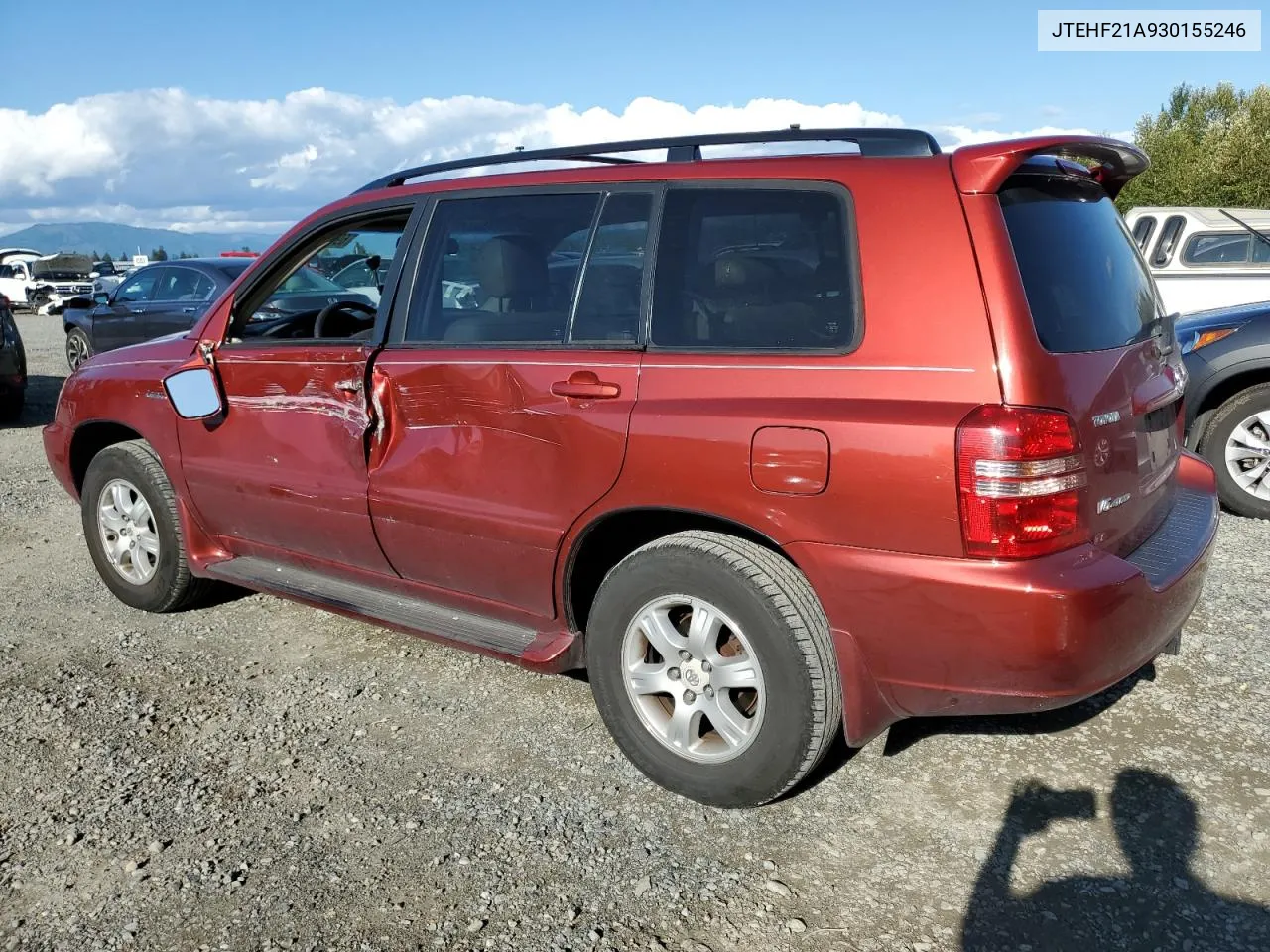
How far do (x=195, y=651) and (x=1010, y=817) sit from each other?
3189mm

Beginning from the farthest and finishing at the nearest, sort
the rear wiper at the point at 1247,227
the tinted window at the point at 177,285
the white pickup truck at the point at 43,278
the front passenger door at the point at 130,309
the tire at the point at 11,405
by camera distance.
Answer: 1. the white pickup truck at the point at 43,278
2. the front passenger door at the point at 130,309
3. the tinted window at the point at 177,285
4. the tire at the point at 11,405
5. the rear wiper at the point at 1247,227

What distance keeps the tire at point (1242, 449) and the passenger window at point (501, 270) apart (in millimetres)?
4512

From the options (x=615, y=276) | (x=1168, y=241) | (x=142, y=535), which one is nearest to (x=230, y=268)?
(x=142, y=535)

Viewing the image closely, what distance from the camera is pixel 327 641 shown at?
14.8ft

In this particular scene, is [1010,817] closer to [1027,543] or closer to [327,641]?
[1027,543]

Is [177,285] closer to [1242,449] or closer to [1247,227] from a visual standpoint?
[1242,449]

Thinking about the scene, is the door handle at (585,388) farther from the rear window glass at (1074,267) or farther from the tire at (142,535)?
the tire at (142,535)

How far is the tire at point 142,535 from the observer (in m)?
4.64

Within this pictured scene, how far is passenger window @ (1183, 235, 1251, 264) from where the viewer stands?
918 centimetres

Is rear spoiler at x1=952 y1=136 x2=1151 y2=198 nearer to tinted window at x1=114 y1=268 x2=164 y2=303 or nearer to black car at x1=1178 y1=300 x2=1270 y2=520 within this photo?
black car at x1=1178 y1=300 x2=1270 y2=520

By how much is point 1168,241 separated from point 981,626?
8.17 metres

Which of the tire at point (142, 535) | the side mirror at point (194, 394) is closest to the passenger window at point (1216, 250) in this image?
the side mirror at point (194, 394)

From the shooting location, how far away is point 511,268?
3561 millimetres

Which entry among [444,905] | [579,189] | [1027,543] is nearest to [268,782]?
[444,905]
